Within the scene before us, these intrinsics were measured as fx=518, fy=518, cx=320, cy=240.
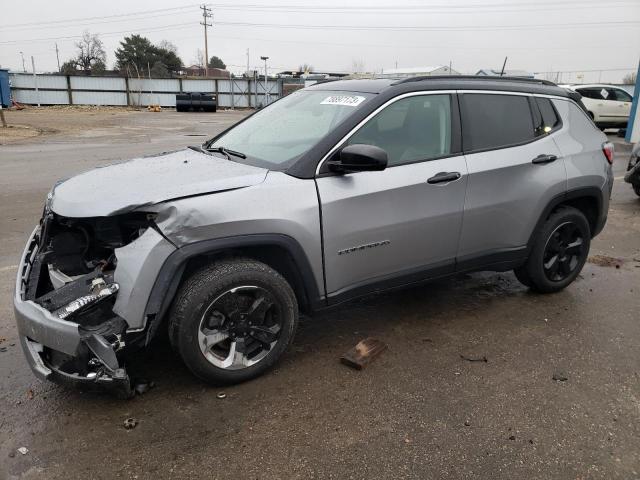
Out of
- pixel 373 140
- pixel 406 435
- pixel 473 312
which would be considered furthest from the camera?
pixel 473 312

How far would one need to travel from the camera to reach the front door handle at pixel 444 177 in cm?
355

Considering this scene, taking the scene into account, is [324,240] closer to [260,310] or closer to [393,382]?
[260,310]

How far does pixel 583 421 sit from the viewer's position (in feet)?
9.36

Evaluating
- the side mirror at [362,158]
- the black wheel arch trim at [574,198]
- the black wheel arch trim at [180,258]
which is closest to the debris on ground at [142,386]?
the black wheel arch trim at [180,258]

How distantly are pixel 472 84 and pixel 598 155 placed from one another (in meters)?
1.47

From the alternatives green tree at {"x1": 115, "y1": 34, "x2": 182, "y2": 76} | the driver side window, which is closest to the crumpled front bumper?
the driver side window

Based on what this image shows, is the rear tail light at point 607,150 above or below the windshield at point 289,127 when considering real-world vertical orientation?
below

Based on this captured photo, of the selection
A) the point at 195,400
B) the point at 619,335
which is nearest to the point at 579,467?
the point at 619,335

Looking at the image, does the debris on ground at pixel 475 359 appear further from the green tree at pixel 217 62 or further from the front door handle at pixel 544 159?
the green tree at pixel 217 62

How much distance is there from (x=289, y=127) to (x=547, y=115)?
7.21 feet

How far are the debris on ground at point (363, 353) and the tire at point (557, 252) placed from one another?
1642mm

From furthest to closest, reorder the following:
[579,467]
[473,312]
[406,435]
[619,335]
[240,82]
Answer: [240,82] < [473,312] < [619,335] < [406,435] < [579,467]

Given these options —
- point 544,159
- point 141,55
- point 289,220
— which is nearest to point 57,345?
point 289,220

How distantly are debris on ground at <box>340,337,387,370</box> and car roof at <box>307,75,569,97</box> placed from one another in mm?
1730
